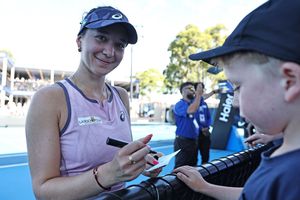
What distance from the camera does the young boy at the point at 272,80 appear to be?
2.17 feet

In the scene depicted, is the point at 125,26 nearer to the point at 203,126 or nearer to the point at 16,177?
the point at 203,126

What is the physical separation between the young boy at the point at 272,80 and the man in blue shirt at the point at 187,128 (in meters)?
4.27

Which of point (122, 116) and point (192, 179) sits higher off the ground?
point (122, 116)

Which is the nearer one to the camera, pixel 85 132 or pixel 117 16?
pixel 85 132

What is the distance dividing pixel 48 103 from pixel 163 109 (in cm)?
2573

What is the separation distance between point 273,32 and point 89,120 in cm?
91

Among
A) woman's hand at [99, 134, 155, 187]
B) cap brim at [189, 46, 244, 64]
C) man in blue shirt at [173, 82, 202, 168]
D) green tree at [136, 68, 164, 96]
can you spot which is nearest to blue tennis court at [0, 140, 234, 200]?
man in blue shirt at [173, 82, 202, 168]

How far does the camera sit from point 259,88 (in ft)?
2.35

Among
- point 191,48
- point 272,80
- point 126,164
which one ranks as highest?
point 191,48

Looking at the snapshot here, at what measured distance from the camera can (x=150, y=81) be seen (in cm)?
4228

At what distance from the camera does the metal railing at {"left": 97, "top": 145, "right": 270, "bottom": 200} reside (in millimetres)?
1004

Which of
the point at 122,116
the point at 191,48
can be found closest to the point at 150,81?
the point at 191,48

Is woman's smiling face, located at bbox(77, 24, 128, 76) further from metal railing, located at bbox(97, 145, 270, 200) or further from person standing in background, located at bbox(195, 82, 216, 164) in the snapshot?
person standing in background, located at bbox(195, 82, 216, 164)

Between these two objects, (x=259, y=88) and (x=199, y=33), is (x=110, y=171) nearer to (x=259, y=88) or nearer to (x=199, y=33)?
(x=259, y=88)
